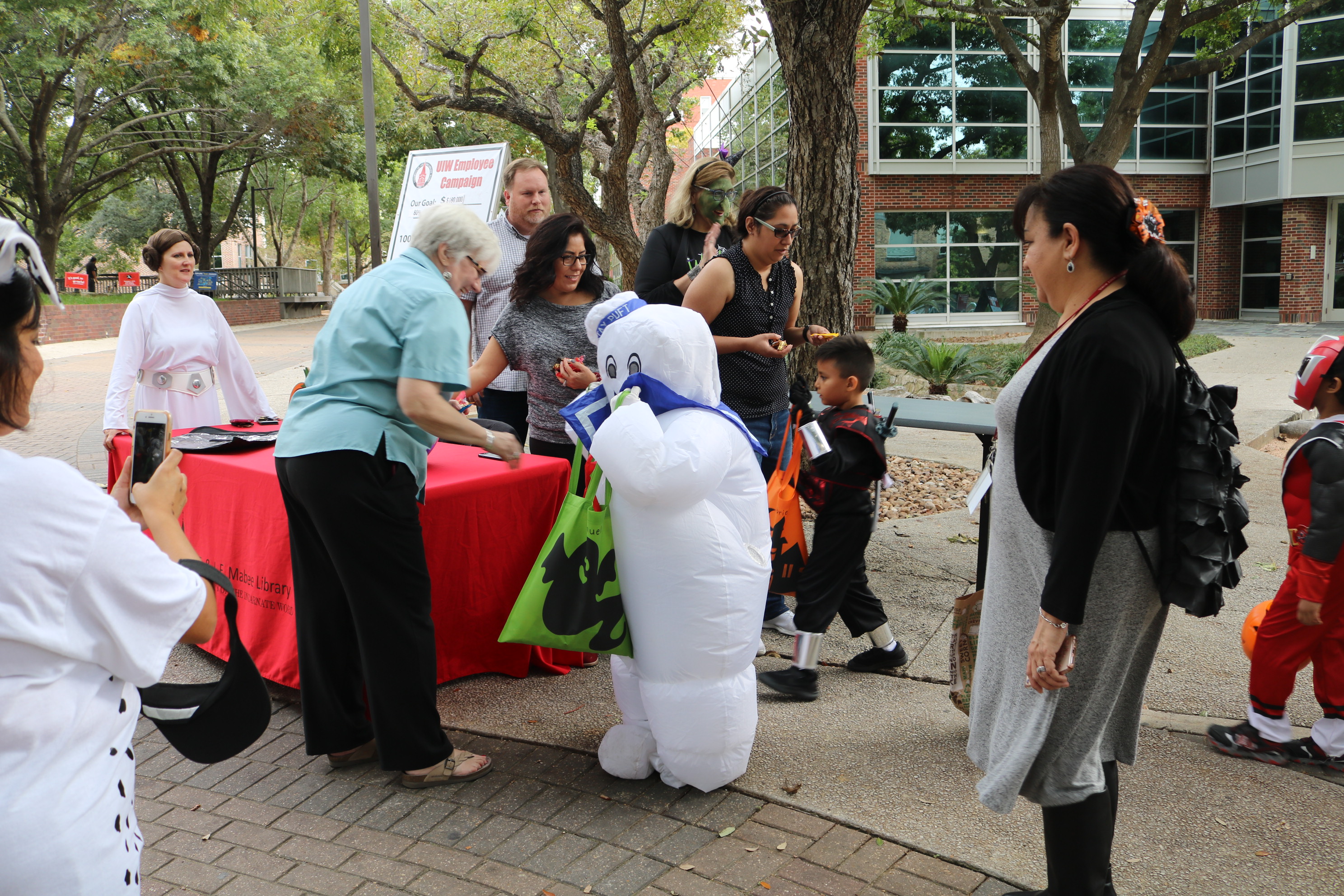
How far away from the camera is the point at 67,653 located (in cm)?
141

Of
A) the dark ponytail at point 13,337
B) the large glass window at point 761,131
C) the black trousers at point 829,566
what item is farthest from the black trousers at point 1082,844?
the large glass window at point 761,131

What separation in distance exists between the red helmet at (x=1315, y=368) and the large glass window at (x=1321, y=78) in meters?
23.5

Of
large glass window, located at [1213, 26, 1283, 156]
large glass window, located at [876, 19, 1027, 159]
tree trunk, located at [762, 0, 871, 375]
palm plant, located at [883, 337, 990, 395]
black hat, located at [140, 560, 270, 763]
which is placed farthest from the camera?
large glass window, located at [876, 19, 1027, 159]

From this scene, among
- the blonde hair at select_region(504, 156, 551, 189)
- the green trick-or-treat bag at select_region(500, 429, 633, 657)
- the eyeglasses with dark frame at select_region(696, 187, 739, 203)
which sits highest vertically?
Answer: the blonde hair at select_region(504, 156, 551, 189)

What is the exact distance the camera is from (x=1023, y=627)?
7.23 feet

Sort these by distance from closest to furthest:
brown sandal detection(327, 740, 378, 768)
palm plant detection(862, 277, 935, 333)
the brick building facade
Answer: brown sandal detection(327, 740, 378, 768) < palm plant detection(862, 277, 935, 333) < the brick building facade

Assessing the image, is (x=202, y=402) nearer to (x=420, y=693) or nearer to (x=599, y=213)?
(x=420, y=693)

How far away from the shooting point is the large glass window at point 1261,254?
24.2 metres

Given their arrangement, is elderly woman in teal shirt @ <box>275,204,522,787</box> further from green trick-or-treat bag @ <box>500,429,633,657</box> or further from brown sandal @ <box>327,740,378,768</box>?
green trick-or-treat bag @ <box>500,429,633,657</box>

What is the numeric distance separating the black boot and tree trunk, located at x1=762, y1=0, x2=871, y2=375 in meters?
4.24

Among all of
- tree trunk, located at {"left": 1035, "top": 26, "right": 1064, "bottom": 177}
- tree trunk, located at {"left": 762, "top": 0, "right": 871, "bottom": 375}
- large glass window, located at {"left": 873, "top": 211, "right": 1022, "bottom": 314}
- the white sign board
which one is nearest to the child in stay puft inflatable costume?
tree trunk, located at {"left": 762, "top": 0, "right": 871, "bottom": 375}

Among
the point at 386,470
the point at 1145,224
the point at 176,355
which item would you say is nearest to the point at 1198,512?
the point at 1145,224

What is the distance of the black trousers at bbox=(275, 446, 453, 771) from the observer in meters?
3.03

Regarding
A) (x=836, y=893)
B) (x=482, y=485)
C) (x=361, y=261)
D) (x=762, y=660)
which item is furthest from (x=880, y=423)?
(x=361, y=261)
